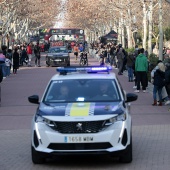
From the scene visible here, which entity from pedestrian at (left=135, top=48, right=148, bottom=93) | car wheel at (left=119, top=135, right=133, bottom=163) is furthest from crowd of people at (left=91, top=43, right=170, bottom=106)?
car wheel at (left=119, top=135, right=133, bottom=163)

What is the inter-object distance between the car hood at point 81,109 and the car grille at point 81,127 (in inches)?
7.1

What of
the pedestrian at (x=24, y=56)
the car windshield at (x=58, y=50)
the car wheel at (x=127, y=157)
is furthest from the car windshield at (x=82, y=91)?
the car windshield at (x=58, y=50)

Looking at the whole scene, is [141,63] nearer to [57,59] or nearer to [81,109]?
[81,109]

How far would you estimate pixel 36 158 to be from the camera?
430 inches

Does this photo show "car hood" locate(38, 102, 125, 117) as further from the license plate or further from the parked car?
the parked car

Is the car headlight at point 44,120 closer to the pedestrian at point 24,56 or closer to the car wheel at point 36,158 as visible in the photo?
the car wheel at point 36,158

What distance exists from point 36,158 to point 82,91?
1647 millimetres

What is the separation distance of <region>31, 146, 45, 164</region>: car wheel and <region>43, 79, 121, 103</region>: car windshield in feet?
3.61

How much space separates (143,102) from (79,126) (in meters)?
11.1

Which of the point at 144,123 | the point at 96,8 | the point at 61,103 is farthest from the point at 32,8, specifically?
the point at 61,103

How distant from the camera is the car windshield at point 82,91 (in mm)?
11586

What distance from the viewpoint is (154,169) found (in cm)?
1047

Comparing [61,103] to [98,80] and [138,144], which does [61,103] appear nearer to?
[98,80]

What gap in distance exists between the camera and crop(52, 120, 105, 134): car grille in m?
10.4
